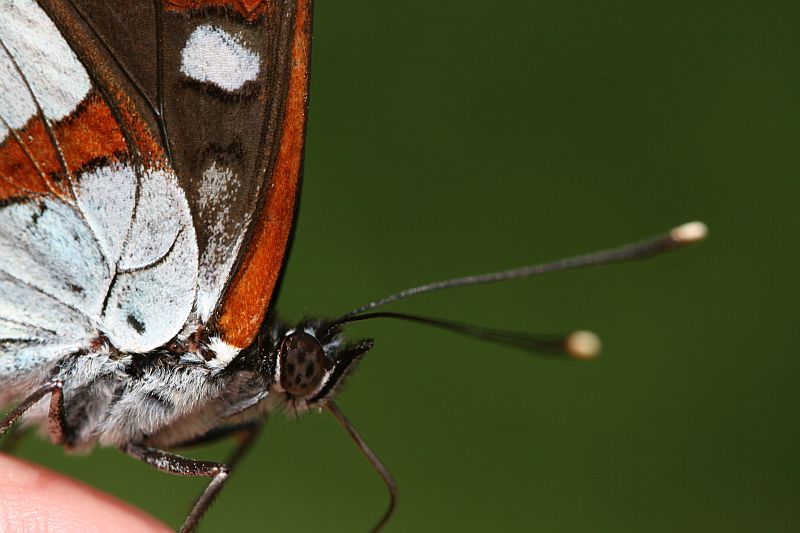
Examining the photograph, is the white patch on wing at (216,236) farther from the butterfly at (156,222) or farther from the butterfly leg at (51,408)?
the butterfly leg at (51,408)

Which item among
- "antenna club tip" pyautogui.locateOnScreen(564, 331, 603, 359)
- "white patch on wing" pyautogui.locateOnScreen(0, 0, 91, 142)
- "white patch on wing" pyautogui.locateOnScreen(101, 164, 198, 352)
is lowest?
"white patch on wing" pyautogui.locateOnScreen(101, 164, 198, 352)

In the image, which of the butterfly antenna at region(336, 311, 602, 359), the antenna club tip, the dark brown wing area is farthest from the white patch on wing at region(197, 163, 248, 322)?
the antenna club tip

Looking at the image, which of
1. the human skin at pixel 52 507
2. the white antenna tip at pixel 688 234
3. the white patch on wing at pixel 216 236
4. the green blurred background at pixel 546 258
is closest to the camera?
the white antenna tip at pixel 688 234

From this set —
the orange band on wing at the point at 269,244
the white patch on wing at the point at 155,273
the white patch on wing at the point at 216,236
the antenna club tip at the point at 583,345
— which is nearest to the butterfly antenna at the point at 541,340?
the antenna club tip at the point at 583,345

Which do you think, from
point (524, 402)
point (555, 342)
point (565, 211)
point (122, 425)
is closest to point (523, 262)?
point (565, 211)

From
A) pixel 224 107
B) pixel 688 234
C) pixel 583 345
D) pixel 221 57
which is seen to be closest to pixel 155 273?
pixel 224 107

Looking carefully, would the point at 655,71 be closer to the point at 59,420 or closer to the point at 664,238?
the point at 664,238

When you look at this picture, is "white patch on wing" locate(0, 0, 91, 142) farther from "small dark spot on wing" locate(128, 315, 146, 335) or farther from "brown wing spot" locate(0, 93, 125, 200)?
"small dark spot on wing" locate(128, 315, 146, 335)
